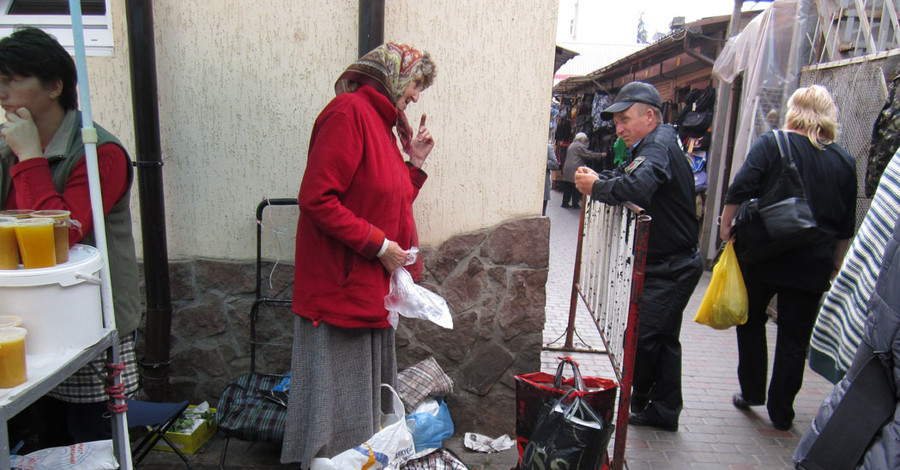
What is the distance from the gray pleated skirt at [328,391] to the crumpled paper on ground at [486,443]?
0.86 metres

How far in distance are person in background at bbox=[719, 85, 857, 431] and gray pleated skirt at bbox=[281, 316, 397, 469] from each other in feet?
8.10

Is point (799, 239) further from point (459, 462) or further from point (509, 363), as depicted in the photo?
point (459, 462)

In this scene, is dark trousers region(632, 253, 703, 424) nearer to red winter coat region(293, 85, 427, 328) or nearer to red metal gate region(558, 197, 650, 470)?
red metal gate region(558, 197, 650, 470)

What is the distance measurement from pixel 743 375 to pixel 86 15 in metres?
4.60

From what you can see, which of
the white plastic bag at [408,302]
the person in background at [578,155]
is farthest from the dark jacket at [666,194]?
the person in background at [578,155]

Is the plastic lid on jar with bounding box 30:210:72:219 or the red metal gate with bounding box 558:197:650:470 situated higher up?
the plastic lid on jar with bounding box 30:210:72:219

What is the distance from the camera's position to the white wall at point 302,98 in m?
3.09

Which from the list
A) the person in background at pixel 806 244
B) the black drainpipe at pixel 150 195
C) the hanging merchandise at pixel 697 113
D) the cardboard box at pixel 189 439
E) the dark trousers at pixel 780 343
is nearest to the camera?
the black drainpipe at pixel 150 195

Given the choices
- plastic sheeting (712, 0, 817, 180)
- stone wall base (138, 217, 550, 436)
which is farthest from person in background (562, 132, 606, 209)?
stone wall base (138, 217, 550, 436)

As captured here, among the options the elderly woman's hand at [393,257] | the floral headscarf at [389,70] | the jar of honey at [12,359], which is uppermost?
the floral headscarf at [389,70]

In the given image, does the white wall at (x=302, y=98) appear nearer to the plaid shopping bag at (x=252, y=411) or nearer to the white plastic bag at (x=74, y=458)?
the plaid shopping bag at (x=252, y=411)

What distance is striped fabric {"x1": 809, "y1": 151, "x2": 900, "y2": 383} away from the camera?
1730mm

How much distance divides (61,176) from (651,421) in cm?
338

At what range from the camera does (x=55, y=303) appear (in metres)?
1.61
